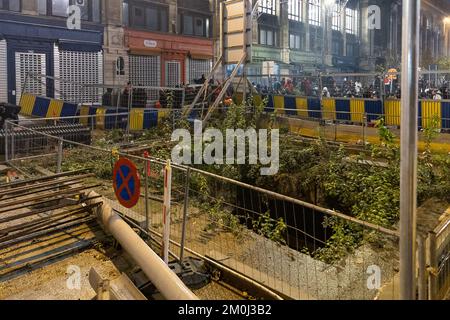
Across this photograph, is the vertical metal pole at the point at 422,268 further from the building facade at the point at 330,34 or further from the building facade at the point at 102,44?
the building facade at the point at 330,34

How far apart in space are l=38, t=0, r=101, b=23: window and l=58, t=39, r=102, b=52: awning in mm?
1418

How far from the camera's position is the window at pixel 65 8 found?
21.2m

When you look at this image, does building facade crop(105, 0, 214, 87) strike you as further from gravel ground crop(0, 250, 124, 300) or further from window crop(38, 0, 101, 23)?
gravel ground crop(0, 250, 124, 300)

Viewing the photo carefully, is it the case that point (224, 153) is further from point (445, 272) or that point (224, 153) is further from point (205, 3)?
point (205, 3)

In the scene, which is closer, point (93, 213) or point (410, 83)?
point (410, 83)

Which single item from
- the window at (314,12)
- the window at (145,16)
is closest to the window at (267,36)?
the window at (314,12)

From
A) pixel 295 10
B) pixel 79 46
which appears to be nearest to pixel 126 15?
pixel 79 46

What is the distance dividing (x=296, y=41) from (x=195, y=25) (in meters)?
12.6

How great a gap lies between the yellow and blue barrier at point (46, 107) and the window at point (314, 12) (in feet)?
98.4

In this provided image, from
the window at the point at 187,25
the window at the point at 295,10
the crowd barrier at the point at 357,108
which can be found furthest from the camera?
the window at the point at 295,10

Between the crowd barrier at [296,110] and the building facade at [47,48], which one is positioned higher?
the building facade at [47,48]
